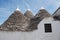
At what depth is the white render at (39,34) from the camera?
684 inches

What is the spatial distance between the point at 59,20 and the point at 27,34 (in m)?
3.77

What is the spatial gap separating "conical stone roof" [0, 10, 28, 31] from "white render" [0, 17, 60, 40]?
835 millimetres

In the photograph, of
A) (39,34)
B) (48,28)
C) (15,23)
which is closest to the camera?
(39,34)

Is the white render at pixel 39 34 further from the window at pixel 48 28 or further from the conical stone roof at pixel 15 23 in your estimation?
the conical stone roof at pixel 15 23

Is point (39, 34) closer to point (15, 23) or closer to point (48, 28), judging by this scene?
point (48, 28)

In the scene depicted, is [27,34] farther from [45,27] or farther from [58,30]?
[58,30]

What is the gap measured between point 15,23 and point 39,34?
3041 millimetres

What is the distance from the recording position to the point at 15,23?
62.0ft

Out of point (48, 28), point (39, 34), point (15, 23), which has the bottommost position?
point (39, 34)

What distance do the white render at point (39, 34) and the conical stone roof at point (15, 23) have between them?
835mm

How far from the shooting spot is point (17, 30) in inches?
699

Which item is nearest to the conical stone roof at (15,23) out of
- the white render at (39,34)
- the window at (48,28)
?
the white render at (39,34)

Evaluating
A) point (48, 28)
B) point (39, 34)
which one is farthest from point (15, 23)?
point (48, 28)

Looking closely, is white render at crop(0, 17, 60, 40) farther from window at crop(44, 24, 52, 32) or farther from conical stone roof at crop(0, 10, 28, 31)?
conical stone roof at crop(0, 10, 28, 31)
